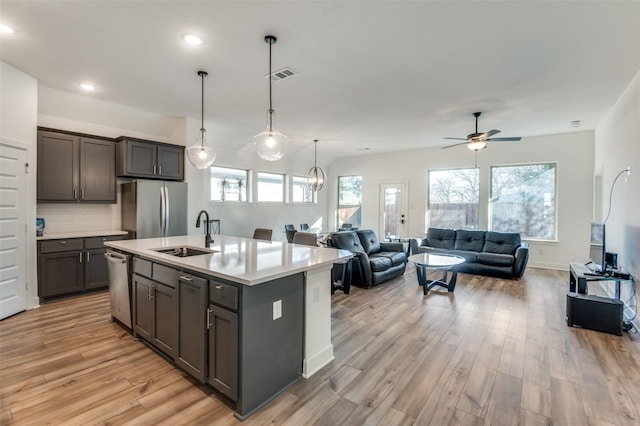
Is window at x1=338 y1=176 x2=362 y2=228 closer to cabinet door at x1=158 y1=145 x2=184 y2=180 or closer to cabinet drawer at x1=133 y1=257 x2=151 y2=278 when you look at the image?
cabinet door at x1=158 y1=145 x2=184 y2=180

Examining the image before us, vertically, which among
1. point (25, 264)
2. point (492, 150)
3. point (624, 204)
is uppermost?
point (492, 150)

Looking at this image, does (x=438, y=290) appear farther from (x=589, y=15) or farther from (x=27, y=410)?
(x=27, y=410)

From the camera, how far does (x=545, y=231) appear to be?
646cm

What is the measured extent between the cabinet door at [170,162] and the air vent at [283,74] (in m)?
2.68

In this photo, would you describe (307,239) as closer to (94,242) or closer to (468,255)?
(94,242)

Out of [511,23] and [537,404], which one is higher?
[511,23]

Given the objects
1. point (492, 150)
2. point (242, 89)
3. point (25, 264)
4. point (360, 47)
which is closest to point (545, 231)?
point (492, 150)

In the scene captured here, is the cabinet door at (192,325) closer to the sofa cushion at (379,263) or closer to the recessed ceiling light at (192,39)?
the recessed ceiling light at (192,39)

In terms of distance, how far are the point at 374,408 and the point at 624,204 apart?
4.31m

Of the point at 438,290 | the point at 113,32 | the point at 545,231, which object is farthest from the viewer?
the point at 545,231

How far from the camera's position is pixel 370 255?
5402 mm

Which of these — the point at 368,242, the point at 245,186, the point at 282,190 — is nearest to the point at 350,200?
the point at 282,190

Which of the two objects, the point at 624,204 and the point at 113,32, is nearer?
the point at 113,32

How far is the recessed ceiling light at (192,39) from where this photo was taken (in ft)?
8.73
